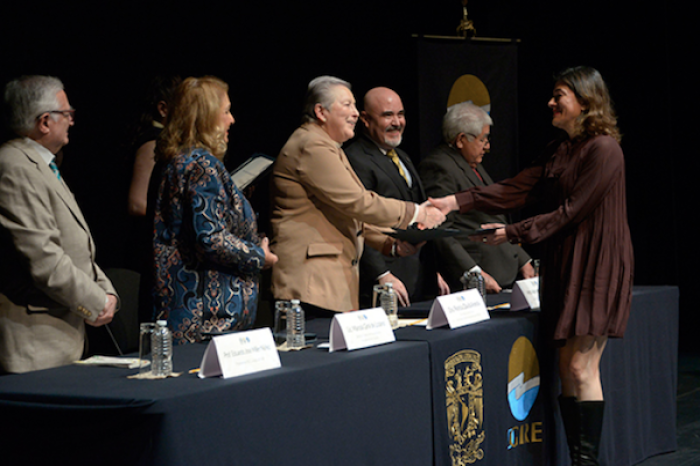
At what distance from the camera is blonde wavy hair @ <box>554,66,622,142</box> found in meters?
2.92

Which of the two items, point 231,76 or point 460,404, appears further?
point 231,76

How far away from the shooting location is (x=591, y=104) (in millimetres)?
2936

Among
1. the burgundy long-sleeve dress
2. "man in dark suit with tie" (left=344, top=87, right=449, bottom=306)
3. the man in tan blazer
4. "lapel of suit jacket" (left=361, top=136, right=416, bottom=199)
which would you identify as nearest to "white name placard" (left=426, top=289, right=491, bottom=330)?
the burgundy long-sleeve dress

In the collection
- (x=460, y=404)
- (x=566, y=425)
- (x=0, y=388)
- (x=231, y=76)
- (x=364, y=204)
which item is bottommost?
(x=566, y=425)

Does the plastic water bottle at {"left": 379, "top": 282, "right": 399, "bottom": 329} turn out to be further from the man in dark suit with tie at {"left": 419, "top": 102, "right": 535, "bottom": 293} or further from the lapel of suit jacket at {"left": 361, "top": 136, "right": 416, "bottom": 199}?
the man in dark suit with tie at {"left": 419, "top": 102, "right": 535, "bottom": 293}

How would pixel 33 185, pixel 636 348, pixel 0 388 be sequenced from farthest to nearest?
pixel 636 348 < pixel 33 185 < pixel 0 388

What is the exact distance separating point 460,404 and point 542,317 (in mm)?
690

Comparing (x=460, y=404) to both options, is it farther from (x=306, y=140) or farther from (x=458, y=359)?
(x=306, y=140)

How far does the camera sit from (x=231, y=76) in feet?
14.3

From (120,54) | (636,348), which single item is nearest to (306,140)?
(120,54)

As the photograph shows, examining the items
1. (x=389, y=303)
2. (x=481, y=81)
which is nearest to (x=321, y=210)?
(x=389, y=303)

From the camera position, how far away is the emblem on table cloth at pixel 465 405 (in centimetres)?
240

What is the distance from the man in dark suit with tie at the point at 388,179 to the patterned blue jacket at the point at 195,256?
1.11 metres

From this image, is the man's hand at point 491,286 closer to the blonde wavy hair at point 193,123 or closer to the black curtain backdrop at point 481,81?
the black curtain backdrop at point 481,81
